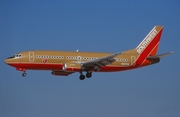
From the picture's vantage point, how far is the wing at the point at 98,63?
90219 mm

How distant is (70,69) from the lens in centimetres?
9050

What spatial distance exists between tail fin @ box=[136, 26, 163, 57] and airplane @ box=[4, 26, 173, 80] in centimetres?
310

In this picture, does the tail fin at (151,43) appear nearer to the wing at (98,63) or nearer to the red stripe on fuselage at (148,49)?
the red stripe on fuselage at (148,49)

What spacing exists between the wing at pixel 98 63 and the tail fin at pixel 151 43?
12.0 metres

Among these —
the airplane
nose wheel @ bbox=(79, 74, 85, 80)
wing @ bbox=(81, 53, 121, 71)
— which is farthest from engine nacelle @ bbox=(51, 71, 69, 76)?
wing @ bbox=(81, 53, 121, 71)

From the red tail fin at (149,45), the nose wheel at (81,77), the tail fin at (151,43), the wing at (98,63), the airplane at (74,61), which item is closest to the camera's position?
the wing at (98,63)

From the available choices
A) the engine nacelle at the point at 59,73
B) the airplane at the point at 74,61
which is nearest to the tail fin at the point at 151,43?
the airplane at the point at 74,61

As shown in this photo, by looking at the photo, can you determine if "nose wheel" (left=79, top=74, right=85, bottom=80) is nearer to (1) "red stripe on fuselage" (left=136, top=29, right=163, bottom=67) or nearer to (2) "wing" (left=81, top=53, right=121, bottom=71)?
(2) "wing" (left=81, top=53, right=121, bottom=71)

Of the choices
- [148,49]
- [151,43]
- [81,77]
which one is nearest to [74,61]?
[81,77]

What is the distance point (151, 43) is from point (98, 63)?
17.9 meters

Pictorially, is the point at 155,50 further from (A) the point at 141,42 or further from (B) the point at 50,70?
(B) the point at 50,70

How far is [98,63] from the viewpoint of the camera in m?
91.9

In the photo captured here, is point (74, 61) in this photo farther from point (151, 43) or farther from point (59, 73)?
point (151, 43)

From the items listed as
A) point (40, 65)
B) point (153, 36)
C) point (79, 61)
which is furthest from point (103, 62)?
point (153, 36)
